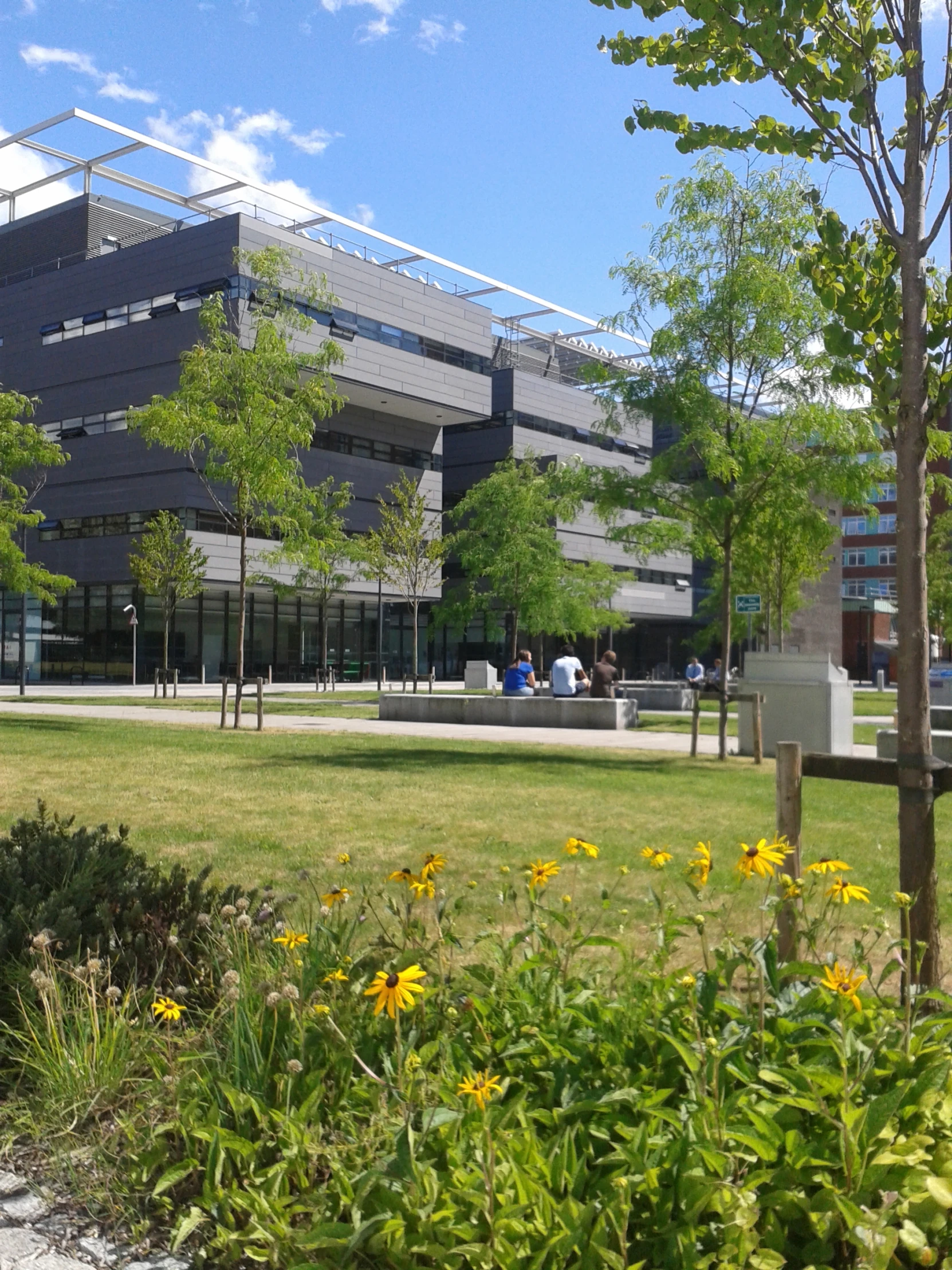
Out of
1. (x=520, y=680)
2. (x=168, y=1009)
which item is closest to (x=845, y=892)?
(x=168, y=1009)

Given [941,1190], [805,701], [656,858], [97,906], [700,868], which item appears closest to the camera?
[941,1190]

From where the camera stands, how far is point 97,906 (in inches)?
174

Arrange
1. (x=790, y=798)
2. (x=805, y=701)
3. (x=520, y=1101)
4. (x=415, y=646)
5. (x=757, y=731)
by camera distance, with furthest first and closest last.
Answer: (x=415, y=646)
(x=805, y=701)
(x=757, y=731)
(x=790, y=798)
(x=520, y=1101)

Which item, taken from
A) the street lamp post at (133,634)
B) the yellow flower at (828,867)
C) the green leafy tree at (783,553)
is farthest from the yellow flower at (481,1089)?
the street lamp post at (133,634)

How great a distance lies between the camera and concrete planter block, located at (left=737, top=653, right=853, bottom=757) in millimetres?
15797

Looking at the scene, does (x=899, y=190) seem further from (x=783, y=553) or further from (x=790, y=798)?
(x=783, y=553)

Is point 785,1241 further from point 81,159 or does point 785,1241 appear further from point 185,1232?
point 81,159

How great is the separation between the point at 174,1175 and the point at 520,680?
2195 cm

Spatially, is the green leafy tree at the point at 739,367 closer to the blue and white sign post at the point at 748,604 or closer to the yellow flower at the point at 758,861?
the blue and white sign post at the point at 748,604

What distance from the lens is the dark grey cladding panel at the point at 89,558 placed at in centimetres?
4881

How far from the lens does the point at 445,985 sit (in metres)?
3.51

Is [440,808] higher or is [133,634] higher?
[133,634]

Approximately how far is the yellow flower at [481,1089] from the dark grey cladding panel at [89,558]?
4703 cm

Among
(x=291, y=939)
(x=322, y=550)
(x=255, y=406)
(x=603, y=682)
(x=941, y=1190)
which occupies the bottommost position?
(x=941, y=1190)
